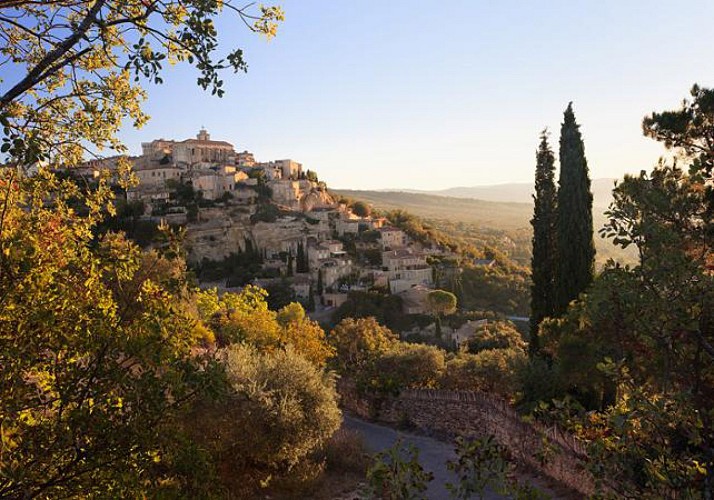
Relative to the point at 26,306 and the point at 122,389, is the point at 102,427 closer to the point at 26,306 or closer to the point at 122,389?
the point at 122,389

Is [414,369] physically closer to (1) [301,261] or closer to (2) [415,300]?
(2) [415,300]

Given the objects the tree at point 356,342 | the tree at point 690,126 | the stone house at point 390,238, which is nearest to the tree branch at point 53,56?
the tree at point 690,126

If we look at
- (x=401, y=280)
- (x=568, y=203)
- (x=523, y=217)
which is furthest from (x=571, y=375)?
(x=523, y=217)

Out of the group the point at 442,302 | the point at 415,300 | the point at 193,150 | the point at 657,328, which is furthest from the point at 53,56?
the point at 193,150

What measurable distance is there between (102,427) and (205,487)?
3.05ft

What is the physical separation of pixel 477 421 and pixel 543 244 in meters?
8.18

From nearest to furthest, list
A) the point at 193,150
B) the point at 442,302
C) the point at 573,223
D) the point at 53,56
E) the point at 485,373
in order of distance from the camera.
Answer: the point at 53,56, the point at 573,223, the point at 485,373, the point at 442,302, the point at 193,150

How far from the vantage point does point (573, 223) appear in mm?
18656

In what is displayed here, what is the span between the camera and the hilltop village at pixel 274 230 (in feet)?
224

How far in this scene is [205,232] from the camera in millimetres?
76562

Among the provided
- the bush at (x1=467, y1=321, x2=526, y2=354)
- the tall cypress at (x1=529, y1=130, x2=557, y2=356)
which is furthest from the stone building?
the tall cypress at (x1=529, y1=130, x2=557, y2=356)

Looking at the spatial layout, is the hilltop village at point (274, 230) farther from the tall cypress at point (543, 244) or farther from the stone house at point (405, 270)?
the tall cypress at point (543, 244)

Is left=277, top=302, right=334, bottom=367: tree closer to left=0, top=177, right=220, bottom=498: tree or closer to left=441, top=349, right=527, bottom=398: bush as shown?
left=441, top=349, right=527, bottom=398: bush

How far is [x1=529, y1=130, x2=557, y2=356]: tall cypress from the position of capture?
792 inches
